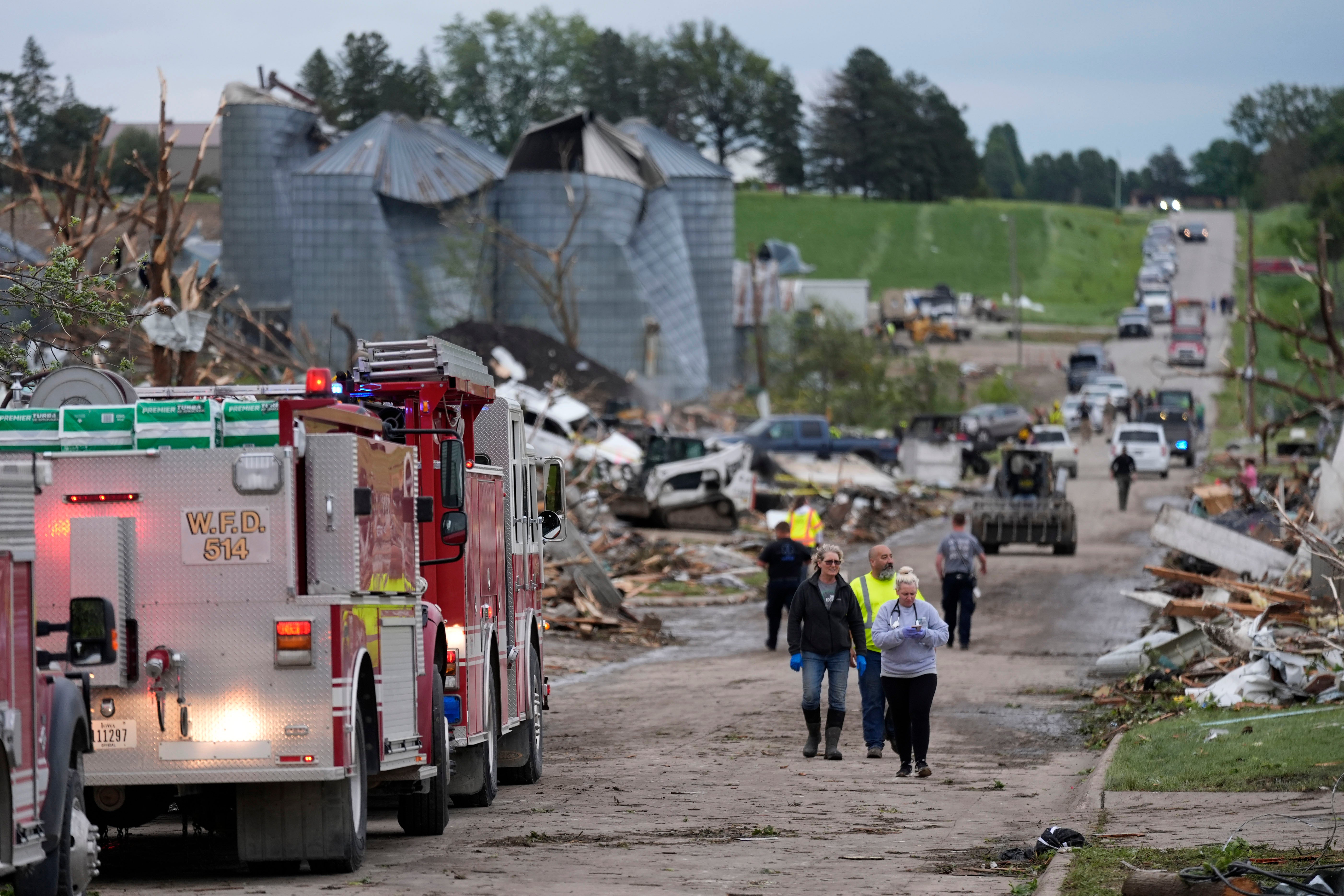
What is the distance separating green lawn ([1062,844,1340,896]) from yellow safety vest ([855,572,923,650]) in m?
5.01

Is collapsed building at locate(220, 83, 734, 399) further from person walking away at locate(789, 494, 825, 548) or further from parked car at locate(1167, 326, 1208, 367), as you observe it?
person walking away at locate(789, 494, 825, 548)

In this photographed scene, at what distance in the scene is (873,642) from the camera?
48.0 feet

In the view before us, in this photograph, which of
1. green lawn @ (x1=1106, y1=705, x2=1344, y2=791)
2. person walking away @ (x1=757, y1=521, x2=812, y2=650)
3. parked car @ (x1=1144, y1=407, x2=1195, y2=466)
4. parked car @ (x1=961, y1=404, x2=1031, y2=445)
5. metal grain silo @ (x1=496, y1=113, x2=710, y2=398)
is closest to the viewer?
green lawn @ (x1=1106, y1=705, x2=1344, y2=791)

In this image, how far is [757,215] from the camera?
139250mm

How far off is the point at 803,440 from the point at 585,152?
983 inches

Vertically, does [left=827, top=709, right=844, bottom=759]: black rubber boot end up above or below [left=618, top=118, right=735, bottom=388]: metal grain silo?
below

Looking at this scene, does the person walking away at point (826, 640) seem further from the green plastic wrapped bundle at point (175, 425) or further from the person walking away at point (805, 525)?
the person walking away at point (805, 525)

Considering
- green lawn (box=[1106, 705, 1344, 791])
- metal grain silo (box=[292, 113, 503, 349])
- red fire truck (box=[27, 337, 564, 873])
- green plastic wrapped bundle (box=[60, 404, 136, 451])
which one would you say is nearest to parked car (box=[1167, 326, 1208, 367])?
metal grain silo (box=[292, 113, 503, 349])

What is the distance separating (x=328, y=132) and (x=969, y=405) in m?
30.2

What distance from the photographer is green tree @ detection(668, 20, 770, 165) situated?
14500 cm

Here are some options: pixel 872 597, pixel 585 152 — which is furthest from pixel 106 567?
pixel 585 152

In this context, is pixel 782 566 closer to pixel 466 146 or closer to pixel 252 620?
pixel 252 620

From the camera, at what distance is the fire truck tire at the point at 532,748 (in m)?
13.6

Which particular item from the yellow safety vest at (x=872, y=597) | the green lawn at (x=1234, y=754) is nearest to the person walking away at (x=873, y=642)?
the yellow safety vest at (x=872, y=597)
